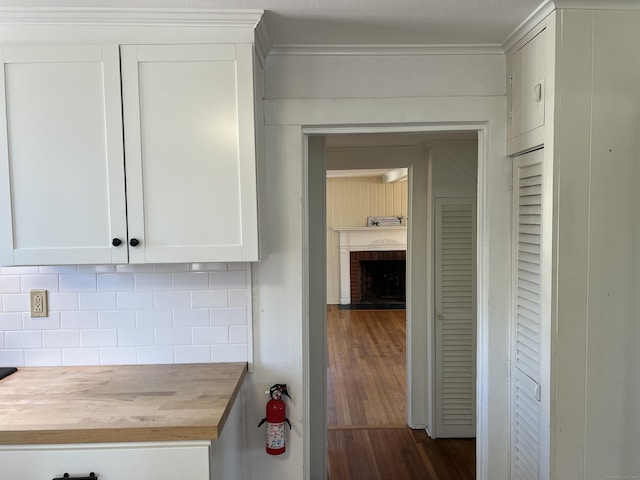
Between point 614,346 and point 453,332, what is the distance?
1838 mm

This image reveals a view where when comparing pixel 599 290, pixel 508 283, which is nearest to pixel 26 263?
pixel 508 283

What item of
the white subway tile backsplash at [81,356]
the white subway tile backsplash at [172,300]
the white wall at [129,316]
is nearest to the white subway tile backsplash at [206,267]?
the white wall at [129,316]

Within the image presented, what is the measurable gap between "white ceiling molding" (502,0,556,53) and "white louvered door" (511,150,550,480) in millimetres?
437

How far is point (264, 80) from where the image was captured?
1.81m

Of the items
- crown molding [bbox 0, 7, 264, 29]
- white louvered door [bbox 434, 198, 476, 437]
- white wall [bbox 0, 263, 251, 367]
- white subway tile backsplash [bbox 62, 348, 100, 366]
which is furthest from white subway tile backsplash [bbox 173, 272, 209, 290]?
white louvered door [bbox 434, 198, 476, 437]

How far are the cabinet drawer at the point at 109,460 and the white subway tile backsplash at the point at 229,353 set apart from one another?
542 millimetres

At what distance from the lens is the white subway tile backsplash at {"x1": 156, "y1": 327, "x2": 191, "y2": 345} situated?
1.89 meters

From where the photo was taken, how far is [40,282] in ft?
6.13

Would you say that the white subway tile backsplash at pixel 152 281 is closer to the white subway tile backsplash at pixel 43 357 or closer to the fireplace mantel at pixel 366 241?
the white subway tile backsplash at pixel 43 357

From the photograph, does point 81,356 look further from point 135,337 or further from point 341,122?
point 341,122

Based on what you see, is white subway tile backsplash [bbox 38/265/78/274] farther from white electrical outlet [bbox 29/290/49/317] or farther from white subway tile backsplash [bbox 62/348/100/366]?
white subway tile backsplash [bbox 62/348/100/366]

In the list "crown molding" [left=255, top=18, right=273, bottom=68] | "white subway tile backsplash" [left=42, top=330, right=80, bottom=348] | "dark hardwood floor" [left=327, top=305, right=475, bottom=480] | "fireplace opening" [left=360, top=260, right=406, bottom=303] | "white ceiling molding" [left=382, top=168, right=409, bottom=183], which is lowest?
"dark hardwood floor" [left=327, top=305, right=475, bottom=480]

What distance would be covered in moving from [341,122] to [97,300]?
1227 millimetres

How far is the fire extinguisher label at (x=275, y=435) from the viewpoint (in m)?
1.83
